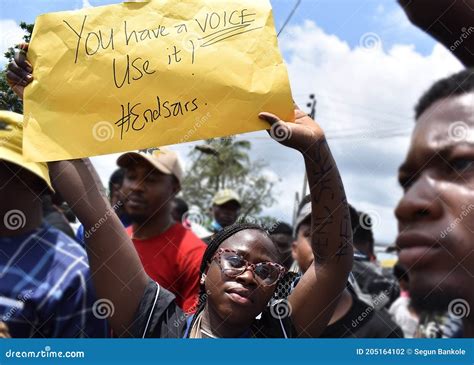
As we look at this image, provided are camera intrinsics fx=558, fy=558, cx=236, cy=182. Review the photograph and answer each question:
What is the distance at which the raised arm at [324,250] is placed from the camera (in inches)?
65.4

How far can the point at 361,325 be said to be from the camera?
2.44 m

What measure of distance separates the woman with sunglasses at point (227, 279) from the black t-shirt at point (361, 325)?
2.14 ft

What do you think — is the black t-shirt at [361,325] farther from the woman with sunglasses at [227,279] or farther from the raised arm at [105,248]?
the raised arm at [105,248]

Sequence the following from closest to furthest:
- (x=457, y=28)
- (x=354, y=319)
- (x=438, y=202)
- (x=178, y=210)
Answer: (x=438, y=202)
(x=457, y=28)
(x=354, y=319)
(x=178, y=210)

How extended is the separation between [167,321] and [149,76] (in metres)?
0.73

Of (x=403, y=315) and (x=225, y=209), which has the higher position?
(x=403, y=315)

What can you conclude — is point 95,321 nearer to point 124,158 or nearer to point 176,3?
point 176,3

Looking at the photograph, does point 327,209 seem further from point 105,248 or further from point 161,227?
point 161,227

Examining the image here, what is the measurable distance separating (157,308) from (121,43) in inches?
31.4

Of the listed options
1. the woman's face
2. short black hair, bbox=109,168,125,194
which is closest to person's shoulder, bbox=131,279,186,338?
the woman's face

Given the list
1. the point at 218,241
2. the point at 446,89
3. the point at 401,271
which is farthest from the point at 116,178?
the point at 446,89

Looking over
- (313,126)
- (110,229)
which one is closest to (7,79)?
(110,229)

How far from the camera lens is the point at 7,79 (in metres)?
1.66
